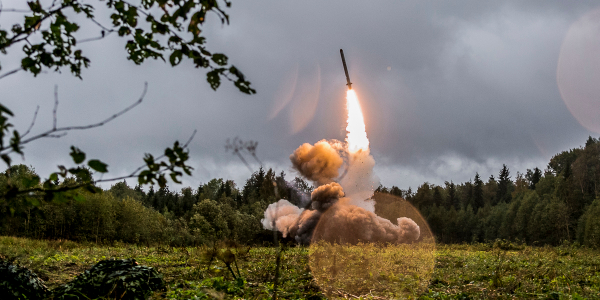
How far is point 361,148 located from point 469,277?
83.7ft

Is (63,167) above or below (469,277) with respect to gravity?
above

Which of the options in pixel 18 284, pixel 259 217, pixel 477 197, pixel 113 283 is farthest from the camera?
pixel 477 197

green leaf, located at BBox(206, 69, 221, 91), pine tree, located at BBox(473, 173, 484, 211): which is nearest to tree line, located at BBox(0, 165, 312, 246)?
green leaf, located at BBox(206, 69, 221, 91)

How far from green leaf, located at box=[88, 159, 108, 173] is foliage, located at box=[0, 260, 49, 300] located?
226 inches

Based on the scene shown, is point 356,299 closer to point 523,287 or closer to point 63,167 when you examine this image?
point 523,287

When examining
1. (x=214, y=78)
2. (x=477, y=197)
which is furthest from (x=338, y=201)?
(x=477, y=197)

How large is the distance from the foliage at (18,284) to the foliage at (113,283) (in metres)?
0.31

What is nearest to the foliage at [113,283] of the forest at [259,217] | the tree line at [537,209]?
the forest at [259,217]

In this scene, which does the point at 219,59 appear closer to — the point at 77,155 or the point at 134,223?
the point at 77,155

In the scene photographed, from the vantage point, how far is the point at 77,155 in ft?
10.0

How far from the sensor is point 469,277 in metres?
10.5

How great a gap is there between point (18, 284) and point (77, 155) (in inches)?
230

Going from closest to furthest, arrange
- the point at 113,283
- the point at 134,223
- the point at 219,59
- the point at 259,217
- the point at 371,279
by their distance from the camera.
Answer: the point at 219,59, the point at 113,283, the point at 371,279, the point at 134,223, the point at 259,217

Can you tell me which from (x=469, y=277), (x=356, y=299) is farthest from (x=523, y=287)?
(x=356, y=299)
